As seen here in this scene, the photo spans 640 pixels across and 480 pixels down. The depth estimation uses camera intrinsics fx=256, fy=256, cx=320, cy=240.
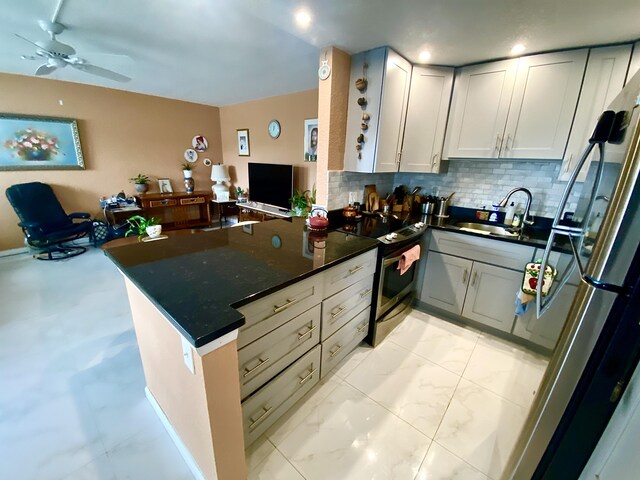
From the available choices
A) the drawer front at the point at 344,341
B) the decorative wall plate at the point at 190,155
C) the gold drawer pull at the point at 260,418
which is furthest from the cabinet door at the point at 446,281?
the decorative wall plate at the point at 190,155

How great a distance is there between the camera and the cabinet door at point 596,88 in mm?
1628

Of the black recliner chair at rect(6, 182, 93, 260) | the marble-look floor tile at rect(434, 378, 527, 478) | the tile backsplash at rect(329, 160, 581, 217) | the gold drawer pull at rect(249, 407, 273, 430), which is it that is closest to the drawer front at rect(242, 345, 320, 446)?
the gold drawer pull at rect(249, 407, 273, 430)

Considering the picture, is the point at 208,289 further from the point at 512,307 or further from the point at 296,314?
the point at 512,307

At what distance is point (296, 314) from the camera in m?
1.26

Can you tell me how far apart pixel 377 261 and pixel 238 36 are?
84.9 inches

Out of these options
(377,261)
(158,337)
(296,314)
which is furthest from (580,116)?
(158,337)

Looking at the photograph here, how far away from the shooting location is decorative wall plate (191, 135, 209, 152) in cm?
505

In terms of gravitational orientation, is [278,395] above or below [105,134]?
below

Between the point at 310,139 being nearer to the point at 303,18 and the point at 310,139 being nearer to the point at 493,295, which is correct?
the point at 303,18

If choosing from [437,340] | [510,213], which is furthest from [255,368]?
[510,213]

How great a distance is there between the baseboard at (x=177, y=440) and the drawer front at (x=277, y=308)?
1.79ft

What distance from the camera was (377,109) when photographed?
1959mm

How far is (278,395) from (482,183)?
2.49 metres


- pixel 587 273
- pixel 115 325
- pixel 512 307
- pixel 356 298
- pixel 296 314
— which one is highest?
pixel 587 273
